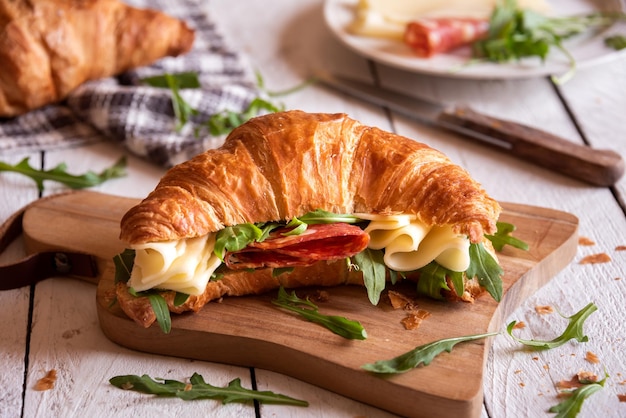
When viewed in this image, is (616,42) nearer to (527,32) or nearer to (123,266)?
(527,32)

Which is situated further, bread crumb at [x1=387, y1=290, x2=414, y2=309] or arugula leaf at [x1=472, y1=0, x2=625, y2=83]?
arugula leaf at [x1=472, y1=0, x2=625, y2=83]

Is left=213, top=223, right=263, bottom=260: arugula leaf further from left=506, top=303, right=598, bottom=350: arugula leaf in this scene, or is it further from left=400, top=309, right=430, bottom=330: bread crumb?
left=506, top=303, right=598, bottom=350: arugula leaf

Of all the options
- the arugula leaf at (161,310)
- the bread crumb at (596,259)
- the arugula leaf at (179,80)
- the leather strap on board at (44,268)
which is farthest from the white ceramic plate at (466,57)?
the arugula leaf at (161,310)

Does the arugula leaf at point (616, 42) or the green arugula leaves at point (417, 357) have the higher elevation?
the arugula leaf at point (616, 42)

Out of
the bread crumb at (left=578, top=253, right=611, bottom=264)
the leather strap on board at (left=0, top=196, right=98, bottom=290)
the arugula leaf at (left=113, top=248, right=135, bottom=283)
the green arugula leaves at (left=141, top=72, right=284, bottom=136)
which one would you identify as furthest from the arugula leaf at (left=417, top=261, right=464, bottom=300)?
the green arugula leaves at (left=141, top=72, right=284, bottom=136)

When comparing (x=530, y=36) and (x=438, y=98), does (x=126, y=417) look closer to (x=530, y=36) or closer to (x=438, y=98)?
(x=438, y=98)

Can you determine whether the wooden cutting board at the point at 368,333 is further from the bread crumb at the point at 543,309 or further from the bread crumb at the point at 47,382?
the bread crumb at the point at 47,382

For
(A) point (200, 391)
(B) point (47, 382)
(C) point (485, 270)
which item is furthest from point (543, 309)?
(B) point (47, 382)
